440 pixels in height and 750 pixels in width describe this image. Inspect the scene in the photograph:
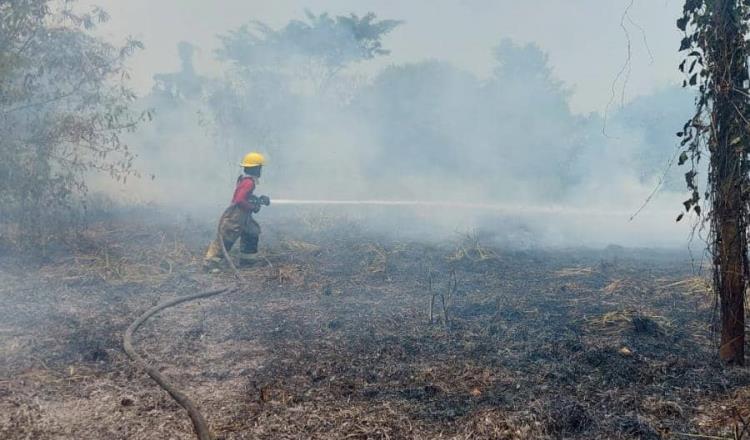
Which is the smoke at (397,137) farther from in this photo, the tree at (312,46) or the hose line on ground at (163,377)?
the hose line on ground at (163,377)

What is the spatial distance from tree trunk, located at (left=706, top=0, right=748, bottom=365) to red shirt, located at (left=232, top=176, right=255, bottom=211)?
20.7ft

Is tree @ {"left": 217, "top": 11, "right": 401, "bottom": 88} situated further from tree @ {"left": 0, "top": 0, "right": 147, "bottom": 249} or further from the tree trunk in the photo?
the tree trunk

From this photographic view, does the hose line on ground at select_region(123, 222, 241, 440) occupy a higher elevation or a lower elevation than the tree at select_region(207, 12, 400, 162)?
lower

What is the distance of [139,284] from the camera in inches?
301

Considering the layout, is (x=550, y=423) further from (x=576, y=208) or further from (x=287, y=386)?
(x=576, y=208)

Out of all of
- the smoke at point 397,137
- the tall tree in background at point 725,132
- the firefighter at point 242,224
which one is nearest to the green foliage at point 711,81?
the tall tree in background at point 725,132

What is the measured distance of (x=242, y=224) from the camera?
28.5 ft

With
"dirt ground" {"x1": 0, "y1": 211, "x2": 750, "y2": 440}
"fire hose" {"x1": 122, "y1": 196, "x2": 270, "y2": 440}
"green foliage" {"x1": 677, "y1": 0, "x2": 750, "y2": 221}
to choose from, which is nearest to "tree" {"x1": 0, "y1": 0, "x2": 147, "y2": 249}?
"dirt ground" {"x1": 0, "y1": 211, "x2": 750, "y2": 440}

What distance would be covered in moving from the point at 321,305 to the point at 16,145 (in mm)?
5899

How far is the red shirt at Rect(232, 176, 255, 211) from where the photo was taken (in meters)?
8.55

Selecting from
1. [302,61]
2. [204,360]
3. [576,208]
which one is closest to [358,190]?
[302,61]

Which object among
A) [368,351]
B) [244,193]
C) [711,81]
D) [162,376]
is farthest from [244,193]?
[711,81]

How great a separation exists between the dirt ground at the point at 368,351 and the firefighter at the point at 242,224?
308 millimetres

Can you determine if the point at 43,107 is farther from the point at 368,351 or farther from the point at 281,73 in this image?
the point at 281,73
